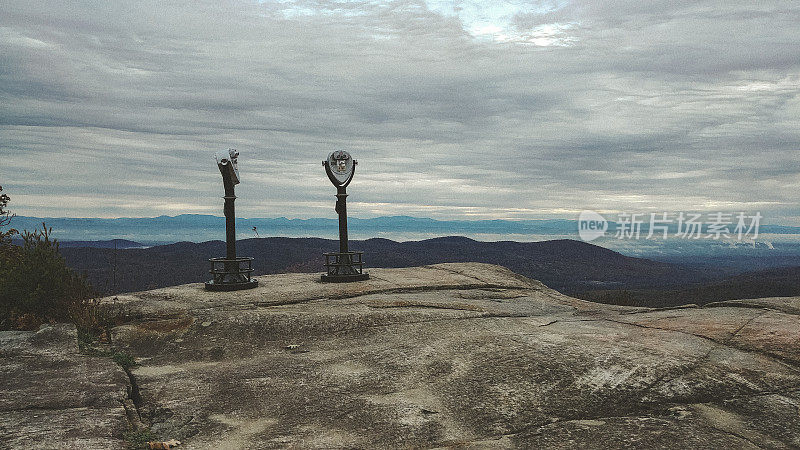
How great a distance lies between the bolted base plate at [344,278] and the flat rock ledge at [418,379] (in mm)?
3550

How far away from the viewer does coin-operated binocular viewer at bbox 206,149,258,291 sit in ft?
47.1

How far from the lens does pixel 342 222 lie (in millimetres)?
16828

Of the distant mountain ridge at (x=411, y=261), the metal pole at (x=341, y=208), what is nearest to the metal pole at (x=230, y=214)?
the metal pole at (x=341, y=208)

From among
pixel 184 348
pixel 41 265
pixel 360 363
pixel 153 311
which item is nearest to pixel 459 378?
pixel 360 363

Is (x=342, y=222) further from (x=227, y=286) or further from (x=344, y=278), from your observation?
(x=227, y=286)

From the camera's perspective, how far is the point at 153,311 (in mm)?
11539

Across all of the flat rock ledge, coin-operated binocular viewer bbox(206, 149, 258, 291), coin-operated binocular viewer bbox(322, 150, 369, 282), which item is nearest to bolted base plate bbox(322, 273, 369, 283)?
coin-operated binocular viewer bbox(322, 150, 369, 282)

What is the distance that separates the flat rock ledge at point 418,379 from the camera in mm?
6164

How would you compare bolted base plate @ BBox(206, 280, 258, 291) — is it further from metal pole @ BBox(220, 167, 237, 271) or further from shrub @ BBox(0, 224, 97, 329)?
shrub @ BBox(0, 224, 97, 329)

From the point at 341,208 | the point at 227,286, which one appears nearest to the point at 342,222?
the point at 341,208

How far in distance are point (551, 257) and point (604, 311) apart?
127 meters

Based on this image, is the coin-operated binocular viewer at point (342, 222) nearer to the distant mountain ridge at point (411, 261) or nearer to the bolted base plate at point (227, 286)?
the bolted base plate at point (227, 286)

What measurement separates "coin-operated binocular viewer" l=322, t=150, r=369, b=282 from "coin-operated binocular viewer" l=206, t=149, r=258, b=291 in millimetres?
2287

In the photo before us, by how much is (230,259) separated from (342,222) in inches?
139
